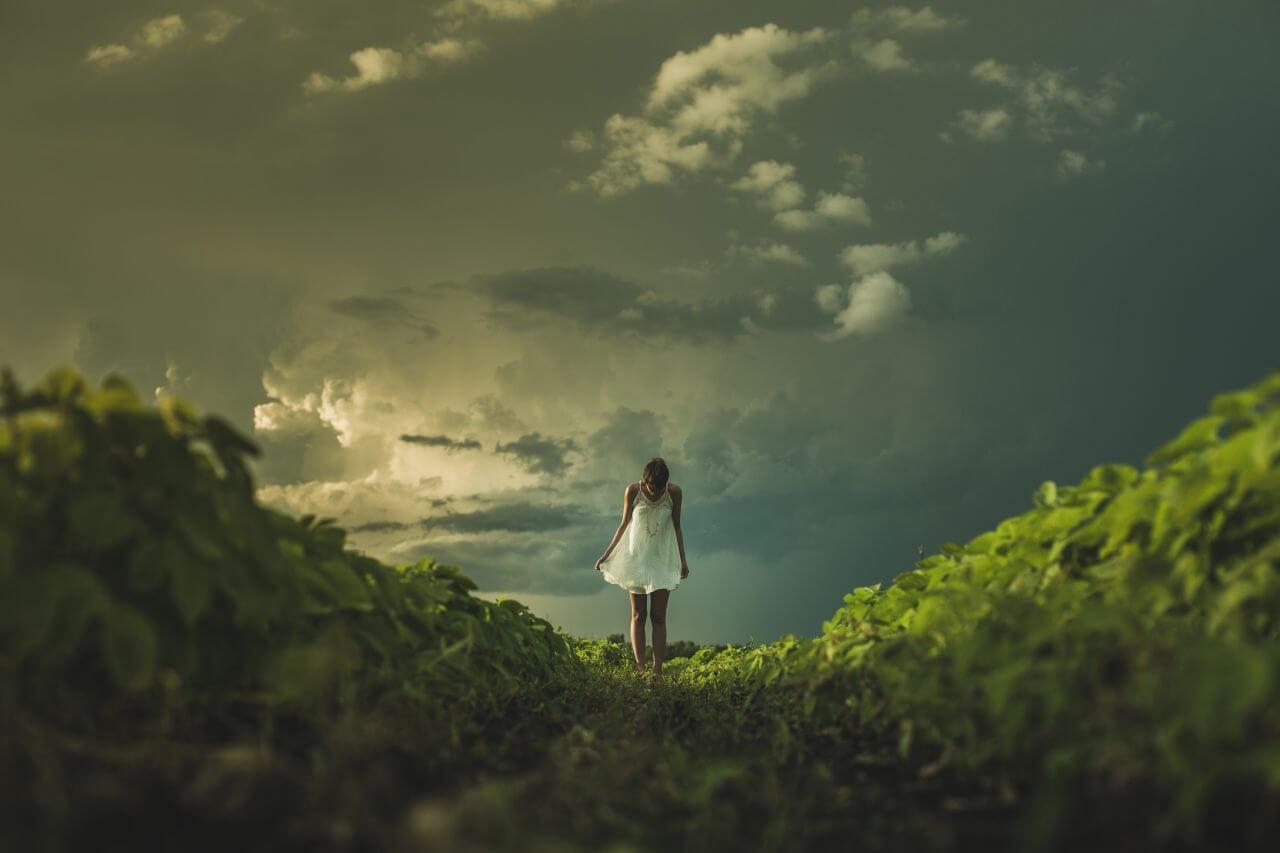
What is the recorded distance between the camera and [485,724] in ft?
14.5

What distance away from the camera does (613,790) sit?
3.18 m

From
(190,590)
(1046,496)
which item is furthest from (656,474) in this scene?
(190,590)

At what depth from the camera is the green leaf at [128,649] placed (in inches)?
96.7

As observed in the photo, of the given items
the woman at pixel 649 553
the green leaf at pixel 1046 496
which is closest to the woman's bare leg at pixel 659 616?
the woman at pixel 649 553

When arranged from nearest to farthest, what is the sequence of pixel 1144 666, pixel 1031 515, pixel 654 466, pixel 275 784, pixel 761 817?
pixel 275 784 → pixel 1144 666 → pixel 761 817 → pixel 1031 515 → pixel 654 466

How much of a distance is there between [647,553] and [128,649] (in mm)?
9319

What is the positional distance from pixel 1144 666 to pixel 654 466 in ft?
29.6

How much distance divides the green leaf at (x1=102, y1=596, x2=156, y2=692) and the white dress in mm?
9260

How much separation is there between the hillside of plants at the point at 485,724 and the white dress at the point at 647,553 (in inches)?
284

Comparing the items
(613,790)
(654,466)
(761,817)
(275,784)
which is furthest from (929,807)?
(654,466)

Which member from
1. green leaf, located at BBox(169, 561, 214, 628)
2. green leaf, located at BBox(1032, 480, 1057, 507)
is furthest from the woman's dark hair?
green leaf, located at BBox(169, 561, 214, 628)

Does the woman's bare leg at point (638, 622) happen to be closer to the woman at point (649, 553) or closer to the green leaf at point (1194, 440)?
the woman at point (649, 553)

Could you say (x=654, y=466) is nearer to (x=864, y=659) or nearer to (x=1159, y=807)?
(x=864, y=659)

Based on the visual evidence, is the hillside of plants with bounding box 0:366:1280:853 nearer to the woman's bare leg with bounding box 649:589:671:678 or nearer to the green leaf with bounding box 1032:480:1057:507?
the green leaf with bounding box 1032:480:1057:507
